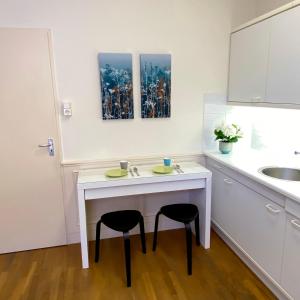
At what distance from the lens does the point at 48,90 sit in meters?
2.36

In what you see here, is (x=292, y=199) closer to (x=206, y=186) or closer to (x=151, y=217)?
(x=206, y=186)

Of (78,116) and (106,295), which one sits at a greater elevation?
(78,116)

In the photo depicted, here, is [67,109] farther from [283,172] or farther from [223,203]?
[283,172]

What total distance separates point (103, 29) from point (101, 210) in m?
1.77

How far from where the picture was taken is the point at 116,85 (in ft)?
8.21

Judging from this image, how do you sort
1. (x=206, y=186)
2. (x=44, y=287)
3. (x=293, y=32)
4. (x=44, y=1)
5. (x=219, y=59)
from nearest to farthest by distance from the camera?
(x=293, y=32) < (x=44, y=287) < (x=44, y=1) < (x=206, y=186) < (x=219, y=59)

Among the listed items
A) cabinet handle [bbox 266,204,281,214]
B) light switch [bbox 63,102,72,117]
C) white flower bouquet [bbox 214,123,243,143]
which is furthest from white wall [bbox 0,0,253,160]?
cabinet handle [bbox 266,204,281,214]

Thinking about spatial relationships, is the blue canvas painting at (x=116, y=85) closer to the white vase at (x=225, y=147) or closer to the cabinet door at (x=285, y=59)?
the white vase at (x=225, y=147)

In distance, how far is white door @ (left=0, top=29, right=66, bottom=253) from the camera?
227 cm

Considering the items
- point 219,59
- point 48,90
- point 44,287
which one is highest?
point 219,59

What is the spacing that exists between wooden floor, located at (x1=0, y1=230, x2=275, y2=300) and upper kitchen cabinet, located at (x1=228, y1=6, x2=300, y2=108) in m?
1.45

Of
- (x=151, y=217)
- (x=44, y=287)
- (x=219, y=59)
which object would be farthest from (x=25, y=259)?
(x=219, y=59)

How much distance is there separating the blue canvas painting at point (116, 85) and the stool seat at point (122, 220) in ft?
3.06

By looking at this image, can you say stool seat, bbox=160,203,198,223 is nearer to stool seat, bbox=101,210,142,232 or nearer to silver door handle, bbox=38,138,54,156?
stool seat, bbox=101,210,142,232
